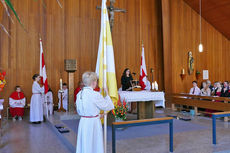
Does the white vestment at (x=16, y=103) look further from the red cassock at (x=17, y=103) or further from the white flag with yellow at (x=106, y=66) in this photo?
the white flag with yellow at (x=106, y=66)

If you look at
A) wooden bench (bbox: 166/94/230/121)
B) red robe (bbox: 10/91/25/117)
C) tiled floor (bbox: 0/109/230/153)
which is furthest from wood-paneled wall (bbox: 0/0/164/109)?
tiled floor (bbox: 0/109/230/153)

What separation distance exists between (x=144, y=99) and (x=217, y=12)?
8.12 m

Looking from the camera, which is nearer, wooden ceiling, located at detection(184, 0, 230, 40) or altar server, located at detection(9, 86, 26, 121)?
altar server, located at detection(9, 86, 26, 121)

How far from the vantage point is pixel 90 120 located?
124 inches

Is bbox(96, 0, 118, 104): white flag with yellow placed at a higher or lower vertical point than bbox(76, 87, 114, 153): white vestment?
higher

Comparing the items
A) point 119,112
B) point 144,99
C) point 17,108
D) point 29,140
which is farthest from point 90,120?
point 17,108

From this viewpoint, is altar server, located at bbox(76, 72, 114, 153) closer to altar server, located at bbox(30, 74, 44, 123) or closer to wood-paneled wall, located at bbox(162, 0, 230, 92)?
altar server, located at bbox(30, 74, 44, 123)

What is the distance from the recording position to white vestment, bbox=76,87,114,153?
3061mm

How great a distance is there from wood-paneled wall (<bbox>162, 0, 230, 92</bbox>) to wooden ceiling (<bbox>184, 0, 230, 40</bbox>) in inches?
11.3

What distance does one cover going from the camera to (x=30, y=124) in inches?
304

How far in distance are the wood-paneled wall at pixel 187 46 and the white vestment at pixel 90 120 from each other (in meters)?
8.83

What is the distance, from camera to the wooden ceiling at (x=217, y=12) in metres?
11.5

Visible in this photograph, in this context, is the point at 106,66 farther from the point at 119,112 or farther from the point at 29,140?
the point at 29,140

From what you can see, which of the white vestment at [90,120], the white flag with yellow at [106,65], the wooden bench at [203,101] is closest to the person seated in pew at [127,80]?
the wooden bench at [203,101]
